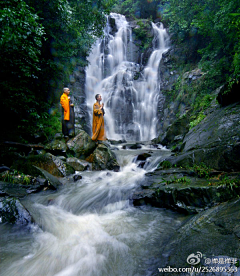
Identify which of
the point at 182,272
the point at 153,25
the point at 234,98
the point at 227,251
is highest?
the point at 153,25

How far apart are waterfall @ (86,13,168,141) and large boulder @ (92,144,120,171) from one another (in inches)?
357

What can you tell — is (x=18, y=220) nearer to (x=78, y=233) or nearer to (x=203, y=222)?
(x=78, y=233)

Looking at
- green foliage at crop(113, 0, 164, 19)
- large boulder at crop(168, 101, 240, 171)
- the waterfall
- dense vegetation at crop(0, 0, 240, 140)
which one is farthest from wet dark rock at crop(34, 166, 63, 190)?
green foliage at crop(113, 0, 164, 19)

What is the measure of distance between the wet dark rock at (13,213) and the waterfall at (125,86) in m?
14.3

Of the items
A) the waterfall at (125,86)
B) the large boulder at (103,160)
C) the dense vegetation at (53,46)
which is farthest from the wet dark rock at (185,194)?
the waterfall at (125,86)

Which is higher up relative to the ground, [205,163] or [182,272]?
[205,163]

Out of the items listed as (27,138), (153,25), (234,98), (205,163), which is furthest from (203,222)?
(153,25)

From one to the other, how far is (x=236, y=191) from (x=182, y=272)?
198 cm

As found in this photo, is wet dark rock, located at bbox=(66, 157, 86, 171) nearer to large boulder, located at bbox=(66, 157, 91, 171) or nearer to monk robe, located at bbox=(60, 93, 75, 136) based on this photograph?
large boulder, located at bbox=(66, 157, 91, 171)

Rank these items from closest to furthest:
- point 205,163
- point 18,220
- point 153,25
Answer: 1. point 18,220
2. point 205,163
3. point 153,25

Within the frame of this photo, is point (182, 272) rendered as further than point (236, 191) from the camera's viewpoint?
No

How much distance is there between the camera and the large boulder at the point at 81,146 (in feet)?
28.1

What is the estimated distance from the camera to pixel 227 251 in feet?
6.11

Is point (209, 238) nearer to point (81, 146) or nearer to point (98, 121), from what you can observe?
point (81, 146)
